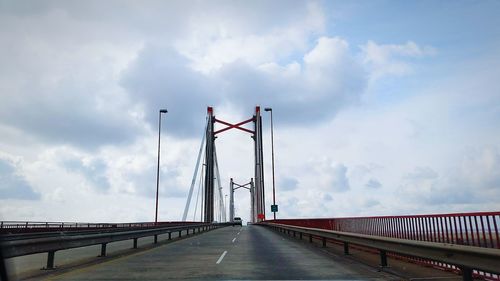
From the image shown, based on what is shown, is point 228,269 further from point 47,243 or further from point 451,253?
point 451,253

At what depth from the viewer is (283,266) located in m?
10.5

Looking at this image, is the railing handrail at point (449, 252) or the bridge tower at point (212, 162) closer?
the railing handrail at point (449, 252)

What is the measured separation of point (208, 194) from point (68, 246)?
58.9m

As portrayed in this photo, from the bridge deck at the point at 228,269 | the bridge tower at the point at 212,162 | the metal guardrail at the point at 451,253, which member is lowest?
the bridge deck at the point at 228,269

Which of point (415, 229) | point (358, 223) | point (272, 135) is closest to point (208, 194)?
point (272, 135)

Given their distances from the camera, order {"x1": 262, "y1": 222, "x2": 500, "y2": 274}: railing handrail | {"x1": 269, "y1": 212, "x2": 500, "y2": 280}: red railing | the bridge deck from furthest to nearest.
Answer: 1. the bridge deck
2. {"x1": 269, "y1": 212, "x2": 500, "y2": 280}: red railing
3. {"x1": 262, "y1": 222, "x2": 500, "y2": 274}: railing handrail

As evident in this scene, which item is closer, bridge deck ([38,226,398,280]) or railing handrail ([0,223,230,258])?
railing handrail ([0,223,230,258])

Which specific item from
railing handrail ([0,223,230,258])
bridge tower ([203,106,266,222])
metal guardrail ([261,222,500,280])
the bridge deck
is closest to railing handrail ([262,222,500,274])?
metal guardrail ([261,222,500,280])

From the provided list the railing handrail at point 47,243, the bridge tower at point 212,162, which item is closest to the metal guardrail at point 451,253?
the railing handrail at point 47,243

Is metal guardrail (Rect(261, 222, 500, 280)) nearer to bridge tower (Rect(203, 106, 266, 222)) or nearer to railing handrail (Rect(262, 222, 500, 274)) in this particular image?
railing handrail (Rect(262, 222, 500, 274))

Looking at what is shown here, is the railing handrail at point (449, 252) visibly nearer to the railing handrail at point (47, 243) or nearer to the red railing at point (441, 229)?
the red railing at point (441, 229)

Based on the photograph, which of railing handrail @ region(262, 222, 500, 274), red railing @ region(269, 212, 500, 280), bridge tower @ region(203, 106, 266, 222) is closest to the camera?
railing handrail @ region(262, 222, 500, 274)

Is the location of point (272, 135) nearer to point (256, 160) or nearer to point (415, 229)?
point (256, 160)

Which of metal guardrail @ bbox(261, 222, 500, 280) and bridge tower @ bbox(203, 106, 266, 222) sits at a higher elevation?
bridge tower @ bbox(203, 106, 266, 222)
